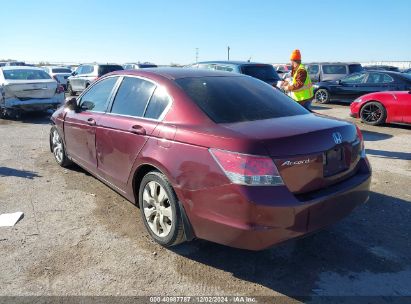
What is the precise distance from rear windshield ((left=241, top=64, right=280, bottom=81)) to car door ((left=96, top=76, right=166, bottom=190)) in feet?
22.3

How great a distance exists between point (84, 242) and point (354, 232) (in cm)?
273

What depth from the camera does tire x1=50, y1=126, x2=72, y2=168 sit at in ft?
19.1

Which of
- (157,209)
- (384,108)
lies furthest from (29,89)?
(384,108)

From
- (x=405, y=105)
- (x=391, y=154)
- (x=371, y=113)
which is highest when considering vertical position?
(x=405, y=105)

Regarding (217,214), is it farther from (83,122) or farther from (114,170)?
(83,122)

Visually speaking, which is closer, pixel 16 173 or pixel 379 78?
pixel 16 173

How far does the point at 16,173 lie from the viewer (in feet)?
19.0

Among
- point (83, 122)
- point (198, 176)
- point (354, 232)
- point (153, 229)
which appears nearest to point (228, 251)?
point (153, 229)

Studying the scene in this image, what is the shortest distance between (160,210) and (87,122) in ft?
5.83

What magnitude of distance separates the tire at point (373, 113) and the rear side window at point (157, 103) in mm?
8051

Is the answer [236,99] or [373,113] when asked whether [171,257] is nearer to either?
[236,99]

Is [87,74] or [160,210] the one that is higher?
[87,74]

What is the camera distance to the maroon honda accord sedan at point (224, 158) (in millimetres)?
2693

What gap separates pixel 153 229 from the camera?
3.59 meters
